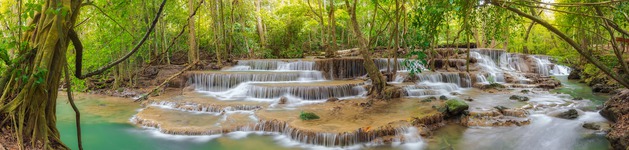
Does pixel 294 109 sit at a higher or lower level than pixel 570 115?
higher

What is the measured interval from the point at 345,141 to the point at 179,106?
5.91 meters

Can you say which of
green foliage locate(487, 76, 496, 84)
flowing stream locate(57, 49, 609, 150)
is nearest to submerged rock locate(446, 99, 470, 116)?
flowing stream locate(57, 49, 609, 150)

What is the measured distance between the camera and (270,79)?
49.3 ft

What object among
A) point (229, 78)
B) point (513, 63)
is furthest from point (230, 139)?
point (513, 63)

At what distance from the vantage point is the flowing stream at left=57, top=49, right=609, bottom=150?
8.03 meters

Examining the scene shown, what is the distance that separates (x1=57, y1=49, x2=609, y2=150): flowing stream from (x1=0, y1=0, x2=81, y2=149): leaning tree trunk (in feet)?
14.4

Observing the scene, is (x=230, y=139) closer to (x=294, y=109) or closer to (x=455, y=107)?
(x=294, y=109)

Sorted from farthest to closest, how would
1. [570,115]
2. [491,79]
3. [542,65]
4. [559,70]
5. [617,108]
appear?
[559,70], [542,65], [491,79], [570,115], [617,108]

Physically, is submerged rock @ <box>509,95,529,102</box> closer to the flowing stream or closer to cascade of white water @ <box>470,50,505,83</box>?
the flowing stream

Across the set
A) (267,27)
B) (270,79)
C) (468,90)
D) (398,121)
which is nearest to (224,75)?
(270,79)

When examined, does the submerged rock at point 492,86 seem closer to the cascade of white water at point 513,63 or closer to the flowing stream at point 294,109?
the flowing stream at point 294,109

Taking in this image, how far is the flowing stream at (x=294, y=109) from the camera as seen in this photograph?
26.3 feet

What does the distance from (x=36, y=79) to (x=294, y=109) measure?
24.9 ft

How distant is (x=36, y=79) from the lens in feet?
10.9
